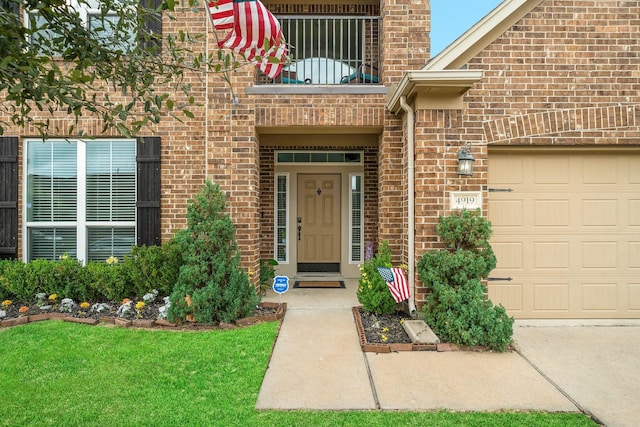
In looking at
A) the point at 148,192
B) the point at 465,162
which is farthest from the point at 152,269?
the point at 465,162

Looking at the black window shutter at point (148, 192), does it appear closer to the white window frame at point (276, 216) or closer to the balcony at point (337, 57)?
the balcony at point (337, 57)

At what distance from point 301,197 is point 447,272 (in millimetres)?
4249

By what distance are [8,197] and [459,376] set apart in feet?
22.1

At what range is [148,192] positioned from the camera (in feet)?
19.6

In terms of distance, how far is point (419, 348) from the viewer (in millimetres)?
4098

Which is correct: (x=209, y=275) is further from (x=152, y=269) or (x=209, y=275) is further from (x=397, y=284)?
(x=397, y=284)

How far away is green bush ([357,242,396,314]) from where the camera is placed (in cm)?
500

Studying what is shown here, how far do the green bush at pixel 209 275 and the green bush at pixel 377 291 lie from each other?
4.77ft

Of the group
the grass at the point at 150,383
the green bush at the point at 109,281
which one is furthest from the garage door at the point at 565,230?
the green bush at the point at 109,281

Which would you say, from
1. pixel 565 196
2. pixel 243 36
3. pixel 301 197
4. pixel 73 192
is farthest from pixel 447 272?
pixel 73 192

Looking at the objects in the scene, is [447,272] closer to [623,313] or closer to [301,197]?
[623,313]

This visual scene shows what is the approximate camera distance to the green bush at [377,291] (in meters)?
5.00

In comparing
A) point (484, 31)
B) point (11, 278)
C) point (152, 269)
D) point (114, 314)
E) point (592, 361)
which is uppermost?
point (484, 31)

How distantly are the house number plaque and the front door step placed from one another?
1.47m
